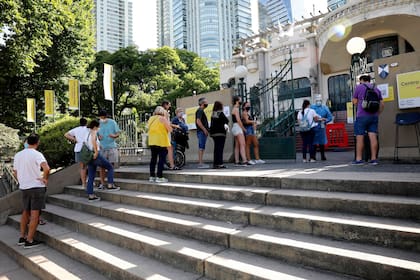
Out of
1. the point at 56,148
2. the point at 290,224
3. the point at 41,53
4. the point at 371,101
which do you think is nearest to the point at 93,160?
the point at 290,224

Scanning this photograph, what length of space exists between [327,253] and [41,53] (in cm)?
1825

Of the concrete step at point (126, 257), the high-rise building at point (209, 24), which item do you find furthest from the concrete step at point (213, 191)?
the high-rise building at point (209, 24)

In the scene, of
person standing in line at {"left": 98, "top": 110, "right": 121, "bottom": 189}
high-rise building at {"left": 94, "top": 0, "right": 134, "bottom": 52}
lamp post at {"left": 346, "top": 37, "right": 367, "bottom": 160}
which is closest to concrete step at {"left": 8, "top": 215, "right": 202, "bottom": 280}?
person standing in line at {"left": 98, "top": 110, "right": 121, "bottom": 189}

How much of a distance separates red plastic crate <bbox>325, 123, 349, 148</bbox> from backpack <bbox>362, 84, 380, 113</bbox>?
26.0 ft

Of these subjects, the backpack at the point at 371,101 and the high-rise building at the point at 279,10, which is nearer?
the backpack at the point at 371,101

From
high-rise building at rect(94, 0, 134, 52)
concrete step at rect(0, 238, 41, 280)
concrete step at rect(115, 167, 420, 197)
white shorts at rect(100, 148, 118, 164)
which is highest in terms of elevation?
high-rise building at rect(94, 0, 134, 52)

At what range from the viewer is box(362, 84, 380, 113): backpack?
17.6ft

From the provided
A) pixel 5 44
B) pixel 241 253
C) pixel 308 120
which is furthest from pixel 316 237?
pixel 5 44

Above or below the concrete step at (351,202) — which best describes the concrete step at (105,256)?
below

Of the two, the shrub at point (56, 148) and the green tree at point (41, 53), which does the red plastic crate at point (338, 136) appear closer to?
the shrub at point (56, 148)

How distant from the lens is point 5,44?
1350cm

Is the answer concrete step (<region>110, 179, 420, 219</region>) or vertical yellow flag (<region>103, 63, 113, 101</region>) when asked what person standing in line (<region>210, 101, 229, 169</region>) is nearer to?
concrete step (<region>110, 179, 420, 219</region>)

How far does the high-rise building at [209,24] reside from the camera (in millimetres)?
81062

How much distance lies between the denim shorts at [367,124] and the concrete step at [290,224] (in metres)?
3.06
